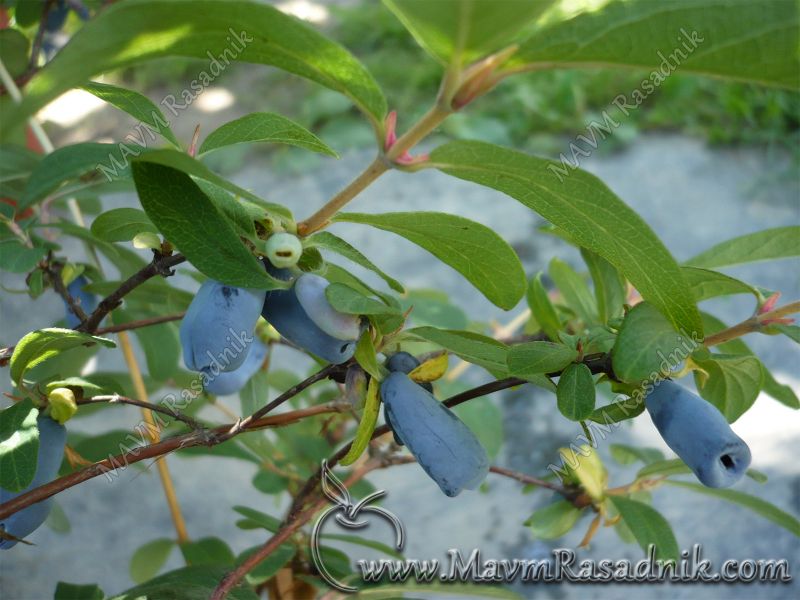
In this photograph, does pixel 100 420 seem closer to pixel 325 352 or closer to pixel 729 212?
pixel 325 352

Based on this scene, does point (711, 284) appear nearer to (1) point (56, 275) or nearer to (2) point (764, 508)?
(2) point (764, 508)

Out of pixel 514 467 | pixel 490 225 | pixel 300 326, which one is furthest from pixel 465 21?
pixel 490 225

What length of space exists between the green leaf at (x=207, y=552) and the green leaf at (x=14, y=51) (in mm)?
483

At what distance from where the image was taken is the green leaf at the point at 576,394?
49 cm

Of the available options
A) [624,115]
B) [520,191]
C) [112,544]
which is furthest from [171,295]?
[624,115]

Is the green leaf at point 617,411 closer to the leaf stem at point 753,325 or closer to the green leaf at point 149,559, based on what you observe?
the leaf stem at point 753,325

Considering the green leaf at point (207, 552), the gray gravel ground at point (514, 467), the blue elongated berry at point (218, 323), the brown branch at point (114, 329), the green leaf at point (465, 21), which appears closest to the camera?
the green leaf at point (465, 21)

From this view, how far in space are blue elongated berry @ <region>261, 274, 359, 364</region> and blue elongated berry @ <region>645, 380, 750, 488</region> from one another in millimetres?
188

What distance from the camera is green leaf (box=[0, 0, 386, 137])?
350 mm

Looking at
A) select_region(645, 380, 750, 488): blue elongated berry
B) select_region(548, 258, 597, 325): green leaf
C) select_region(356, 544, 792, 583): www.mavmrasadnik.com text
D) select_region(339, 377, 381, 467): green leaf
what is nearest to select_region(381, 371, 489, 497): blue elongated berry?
select_region(339, 377, 381, 467): green leaf

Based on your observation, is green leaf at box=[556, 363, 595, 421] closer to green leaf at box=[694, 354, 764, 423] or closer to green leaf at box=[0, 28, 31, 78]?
green leaf at box=[694, 354, 764, 423]

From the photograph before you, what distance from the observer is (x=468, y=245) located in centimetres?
50

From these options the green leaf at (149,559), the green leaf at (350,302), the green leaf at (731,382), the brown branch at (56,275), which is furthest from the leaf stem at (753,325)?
the green leaf at (149,559)

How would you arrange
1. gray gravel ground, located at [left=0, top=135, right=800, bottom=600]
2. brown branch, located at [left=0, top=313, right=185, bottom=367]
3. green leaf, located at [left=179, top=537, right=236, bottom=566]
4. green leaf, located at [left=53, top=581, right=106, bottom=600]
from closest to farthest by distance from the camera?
brown branch, located at [left=0, top=313, right=185, bottom=367] < green leaf, located at [left=53, top=581, right=106, bottom=600] < green leaf, located at [left=179, top=537, right=236, bottom=566] < gray gravel ground, located at [left=0, top=135, right=800, bottom=600]
